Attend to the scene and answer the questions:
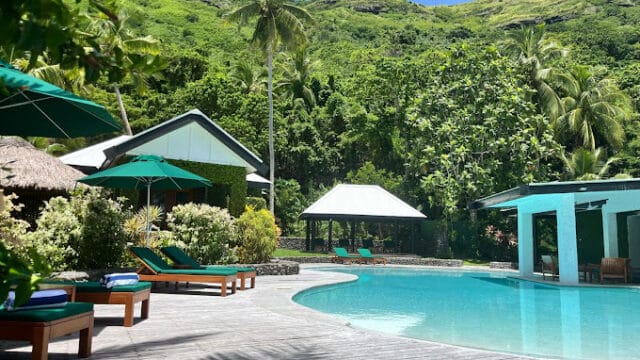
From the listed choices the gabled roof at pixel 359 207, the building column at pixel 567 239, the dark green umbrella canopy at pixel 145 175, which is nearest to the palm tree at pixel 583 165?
the gabled roof at pixel 359 207

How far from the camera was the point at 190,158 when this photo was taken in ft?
67.6

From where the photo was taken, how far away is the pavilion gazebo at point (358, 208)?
1173 inches

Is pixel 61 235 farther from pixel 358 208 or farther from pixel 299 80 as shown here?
pixel 299 80

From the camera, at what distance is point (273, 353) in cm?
539

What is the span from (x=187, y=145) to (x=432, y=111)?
16478 millimetres

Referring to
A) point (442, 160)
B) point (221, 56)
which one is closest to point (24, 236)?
point (442, 160)

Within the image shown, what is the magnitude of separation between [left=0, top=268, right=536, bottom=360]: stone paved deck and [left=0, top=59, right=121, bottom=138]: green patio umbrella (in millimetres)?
2147

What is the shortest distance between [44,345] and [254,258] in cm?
1298

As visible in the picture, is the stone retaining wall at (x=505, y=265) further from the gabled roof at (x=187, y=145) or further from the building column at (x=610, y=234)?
the gabled roof at (x=187, y=145)

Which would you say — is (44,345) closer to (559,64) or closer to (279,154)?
(279,154)

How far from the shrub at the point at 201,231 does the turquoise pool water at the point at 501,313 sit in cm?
325

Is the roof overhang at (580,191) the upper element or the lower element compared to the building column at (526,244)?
upper

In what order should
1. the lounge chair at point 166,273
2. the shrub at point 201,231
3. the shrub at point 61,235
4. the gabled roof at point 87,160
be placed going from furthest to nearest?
the gabled roof at point 87,160 < the shrub at point 201,231 < the shrub at point 61,235 < the lounge chair at point 166,273

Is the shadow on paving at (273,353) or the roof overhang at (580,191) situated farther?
the roof overhang at (580,191)
